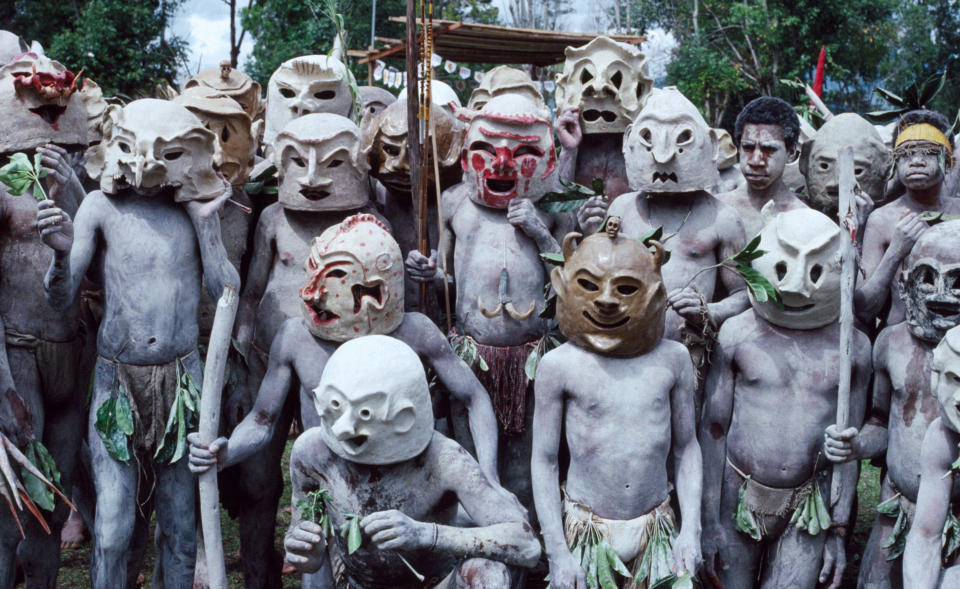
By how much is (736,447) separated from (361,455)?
1816 millimetres

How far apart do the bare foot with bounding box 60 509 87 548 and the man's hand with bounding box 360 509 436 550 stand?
354cm

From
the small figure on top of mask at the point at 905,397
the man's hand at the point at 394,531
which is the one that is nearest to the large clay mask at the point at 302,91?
the man's hand at the point at 394,531

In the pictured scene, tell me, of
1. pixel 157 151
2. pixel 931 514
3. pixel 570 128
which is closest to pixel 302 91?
pixel 157 151

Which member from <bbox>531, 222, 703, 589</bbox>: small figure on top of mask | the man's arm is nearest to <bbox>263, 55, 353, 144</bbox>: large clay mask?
<bbox>531, 222, 703, 589</bbox>: small figure on top of mask

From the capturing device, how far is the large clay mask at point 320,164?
492 centimetres

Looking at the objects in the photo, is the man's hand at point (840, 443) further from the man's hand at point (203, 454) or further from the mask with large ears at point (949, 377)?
the man's hand at point (203, 454)

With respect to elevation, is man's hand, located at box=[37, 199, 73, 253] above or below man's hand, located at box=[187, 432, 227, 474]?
above

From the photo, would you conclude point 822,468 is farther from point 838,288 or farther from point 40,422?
point 40,422

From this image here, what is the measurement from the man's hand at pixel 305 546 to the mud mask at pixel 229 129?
2.21 meters

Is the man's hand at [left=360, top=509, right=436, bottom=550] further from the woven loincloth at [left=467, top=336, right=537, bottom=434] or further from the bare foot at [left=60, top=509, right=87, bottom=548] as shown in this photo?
the bare foot at [left=60, top=509, right=87, bottom=548]

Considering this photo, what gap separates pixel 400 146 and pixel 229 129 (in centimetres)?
90

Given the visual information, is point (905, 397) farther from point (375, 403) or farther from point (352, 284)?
point (352, 284)

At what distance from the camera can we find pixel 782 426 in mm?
4484

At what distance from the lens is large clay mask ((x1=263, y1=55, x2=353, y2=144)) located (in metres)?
5.80
